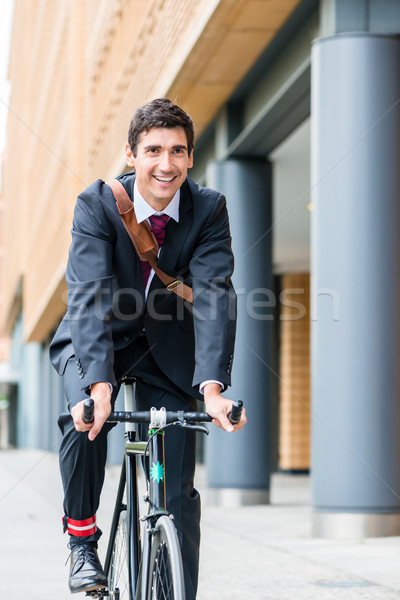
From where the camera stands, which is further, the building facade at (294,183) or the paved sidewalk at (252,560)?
the building facade at (294,183)

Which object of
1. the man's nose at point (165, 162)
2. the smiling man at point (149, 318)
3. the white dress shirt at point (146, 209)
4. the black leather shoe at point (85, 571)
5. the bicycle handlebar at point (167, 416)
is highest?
the man's nose at point (165, 162)

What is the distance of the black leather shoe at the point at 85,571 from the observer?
3.30m

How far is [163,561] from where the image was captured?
2.94 meters

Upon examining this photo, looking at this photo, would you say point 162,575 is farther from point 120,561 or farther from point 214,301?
point 214,301

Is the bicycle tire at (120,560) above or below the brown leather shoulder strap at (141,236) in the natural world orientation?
below

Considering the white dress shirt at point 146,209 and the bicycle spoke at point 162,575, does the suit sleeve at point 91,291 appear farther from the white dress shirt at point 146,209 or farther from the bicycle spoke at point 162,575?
the bicycle spoke at point 162,575

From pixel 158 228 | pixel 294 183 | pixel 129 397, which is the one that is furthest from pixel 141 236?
pixel 294 183

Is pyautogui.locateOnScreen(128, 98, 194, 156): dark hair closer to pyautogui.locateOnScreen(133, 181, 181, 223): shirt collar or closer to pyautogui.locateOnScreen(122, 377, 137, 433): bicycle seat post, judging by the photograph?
pyautogui.locateOnScreen(133, 181, 181, 223): shirt collar

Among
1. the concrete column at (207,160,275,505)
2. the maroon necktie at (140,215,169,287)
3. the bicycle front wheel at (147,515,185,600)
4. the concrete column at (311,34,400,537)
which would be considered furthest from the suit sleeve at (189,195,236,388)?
the concrete column at (207,160,275,505)

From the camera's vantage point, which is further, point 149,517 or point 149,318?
point 149,318

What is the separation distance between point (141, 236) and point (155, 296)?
206mm

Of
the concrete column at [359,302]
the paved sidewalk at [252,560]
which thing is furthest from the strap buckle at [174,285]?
A: the concrete column at [359,302]

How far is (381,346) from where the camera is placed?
7.28 metres

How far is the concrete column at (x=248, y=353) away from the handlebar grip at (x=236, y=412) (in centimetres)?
787
